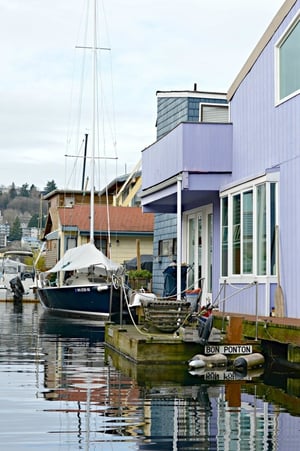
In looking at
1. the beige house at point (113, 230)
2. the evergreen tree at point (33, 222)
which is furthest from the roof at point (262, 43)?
the evergreen tree at point (33, 222)

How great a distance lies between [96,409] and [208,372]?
4509mm

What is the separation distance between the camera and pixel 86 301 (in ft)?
113

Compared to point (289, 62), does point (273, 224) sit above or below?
below

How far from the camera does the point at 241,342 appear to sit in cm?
1656

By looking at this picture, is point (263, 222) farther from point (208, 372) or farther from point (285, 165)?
point (208, 372)

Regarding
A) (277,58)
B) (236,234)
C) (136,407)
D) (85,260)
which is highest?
(277,58)

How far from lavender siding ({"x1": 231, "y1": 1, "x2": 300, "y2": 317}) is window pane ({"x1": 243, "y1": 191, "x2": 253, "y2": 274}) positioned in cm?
60

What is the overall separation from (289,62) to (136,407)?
949 centimetres

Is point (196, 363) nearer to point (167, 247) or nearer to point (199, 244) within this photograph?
point (199, 244)

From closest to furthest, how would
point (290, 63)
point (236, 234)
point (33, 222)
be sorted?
point (290, 63), point (236, 234), point (33, 222)

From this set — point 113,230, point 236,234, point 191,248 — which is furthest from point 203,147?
point 113,230

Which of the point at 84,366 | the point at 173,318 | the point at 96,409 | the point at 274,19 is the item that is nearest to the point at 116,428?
the point at 96,409

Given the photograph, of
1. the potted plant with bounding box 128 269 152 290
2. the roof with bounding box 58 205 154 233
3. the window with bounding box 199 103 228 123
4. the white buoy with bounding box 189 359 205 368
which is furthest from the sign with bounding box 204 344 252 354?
the roof with bounding box 58 205 154 233

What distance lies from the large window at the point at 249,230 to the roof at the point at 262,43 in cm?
269
